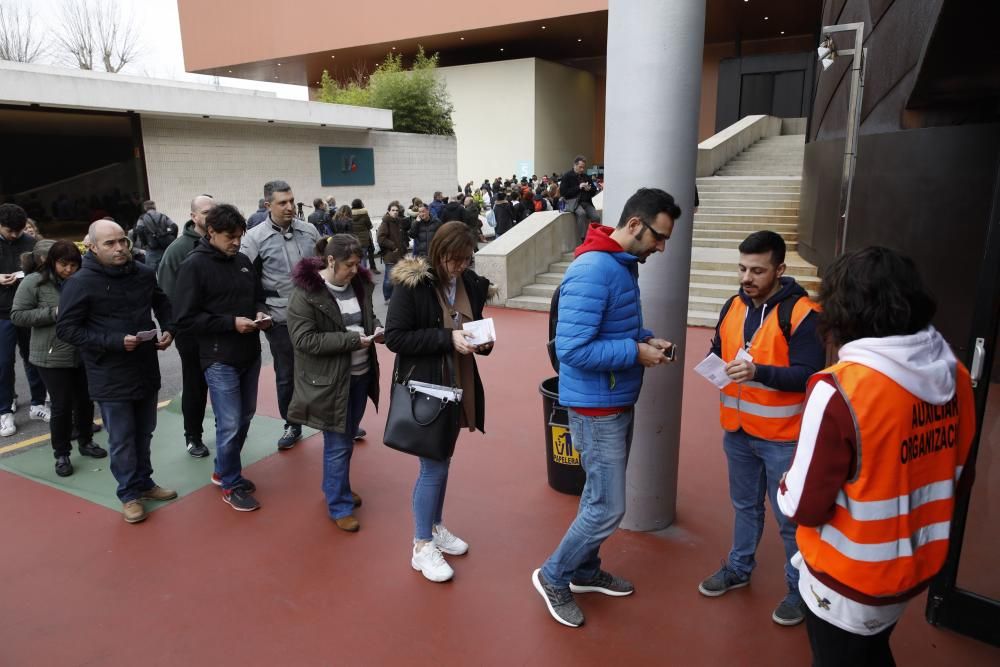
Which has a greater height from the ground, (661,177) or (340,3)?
(340,3)

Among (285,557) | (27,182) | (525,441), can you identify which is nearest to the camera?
(285,557)

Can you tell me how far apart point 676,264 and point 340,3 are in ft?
102

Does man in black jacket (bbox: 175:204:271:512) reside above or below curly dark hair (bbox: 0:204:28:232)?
below

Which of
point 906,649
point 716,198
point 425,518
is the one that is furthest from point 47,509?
point 716,198

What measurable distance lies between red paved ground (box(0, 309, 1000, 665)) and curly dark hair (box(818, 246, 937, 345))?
1799 millimetres

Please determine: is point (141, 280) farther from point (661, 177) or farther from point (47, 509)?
point (661, 177)

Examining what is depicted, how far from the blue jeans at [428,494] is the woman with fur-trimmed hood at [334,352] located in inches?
26.9

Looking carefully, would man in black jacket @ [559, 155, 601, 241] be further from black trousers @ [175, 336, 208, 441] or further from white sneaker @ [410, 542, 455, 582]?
white sneaker @ [410, 542, 455, 582]

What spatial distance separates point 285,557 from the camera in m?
3.72

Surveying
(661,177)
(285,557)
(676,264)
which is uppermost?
(661,177)

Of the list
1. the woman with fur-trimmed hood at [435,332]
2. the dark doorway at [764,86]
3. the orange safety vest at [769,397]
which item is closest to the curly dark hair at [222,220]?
the woman with fur-trimmed hood at [435,332]

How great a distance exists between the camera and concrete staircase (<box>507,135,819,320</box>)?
9.34 metres

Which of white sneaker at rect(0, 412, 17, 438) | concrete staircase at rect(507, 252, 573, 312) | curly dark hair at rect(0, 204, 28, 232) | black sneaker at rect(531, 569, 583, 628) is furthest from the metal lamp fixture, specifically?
white sneaker at rect(0, 412, 17, 438)

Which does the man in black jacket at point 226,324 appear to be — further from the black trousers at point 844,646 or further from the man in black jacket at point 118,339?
the black trousers at point 844,646
